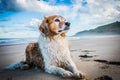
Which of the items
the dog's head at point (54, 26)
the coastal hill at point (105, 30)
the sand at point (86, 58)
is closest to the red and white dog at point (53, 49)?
the dog's head at point (54, 26)

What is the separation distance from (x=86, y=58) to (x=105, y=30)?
41cm

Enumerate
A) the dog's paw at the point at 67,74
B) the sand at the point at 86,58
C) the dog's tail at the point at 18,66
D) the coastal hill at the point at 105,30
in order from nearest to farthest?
the dog's paw at the point at 67,74, the sand at the point at 86,58, the dog's tail at the point at 18,66, the coastal hill at the point at 105,30

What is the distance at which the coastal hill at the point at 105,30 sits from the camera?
2.17m

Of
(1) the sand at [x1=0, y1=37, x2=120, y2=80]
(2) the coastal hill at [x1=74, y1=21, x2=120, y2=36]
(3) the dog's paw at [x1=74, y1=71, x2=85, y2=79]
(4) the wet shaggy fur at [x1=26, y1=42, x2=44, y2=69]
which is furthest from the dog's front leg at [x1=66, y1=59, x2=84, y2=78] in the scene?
(2) the coastal hill at [x1=74, y1=21, x2=120, y2=36]

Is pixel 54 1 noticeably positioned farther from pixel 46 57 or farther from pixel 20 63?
pixel 20 63

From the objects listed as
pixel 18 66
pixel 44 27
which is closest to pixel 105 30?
pixel 44 27

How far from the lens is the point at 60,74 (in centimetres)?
178

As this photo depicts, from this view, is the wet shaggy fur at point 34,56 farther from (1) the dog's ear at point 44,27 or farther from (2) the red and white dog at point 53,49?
(1) the dog's ear at point 44,27

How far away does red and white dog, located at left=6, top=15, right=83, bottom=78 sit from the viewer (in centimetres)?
181

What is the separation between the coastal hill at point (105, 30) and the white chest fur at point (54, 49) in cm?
29

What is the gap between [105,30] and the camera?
2.28 meters

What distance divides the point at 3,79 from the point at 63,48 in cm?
67

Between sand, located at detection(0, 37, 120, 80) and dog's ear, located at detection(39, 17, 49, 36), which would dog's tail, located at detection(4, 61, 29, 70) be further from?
dog's ear, located at detection(39, 17, 49, 36)

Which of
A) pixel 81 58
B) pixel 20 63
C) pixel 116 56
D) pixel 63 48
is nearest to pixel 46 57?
pixel 63 48
